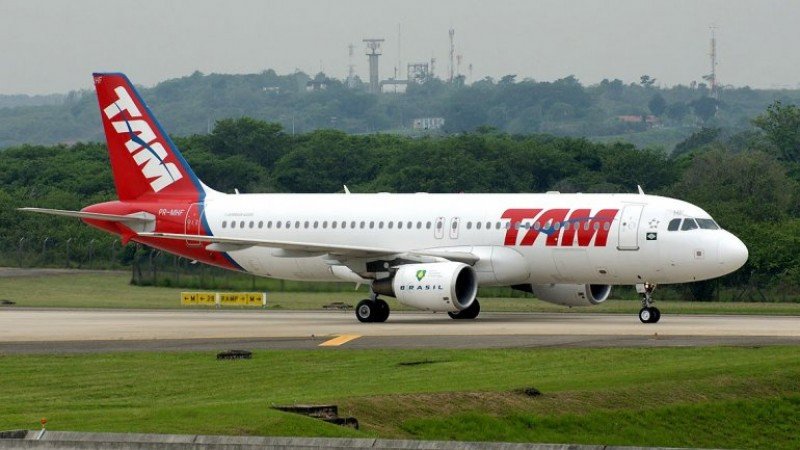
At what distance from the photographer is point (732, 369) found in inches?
1253

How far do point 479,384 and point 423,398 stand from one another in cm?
279

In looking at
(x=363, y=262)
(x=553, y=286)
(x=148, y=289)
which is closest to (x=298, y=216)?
(x=363, y=262)

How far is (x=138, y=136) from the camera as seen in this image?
57.3 meters

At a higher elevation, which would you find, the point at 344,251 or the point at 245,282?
the point at 344,251

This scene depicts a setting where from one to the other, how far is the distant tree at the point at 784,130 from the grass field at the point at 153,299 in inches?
3060

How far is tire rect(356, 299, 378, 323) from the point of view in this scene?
164 ft

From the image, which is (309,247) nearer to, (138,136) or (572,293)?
(572,293)

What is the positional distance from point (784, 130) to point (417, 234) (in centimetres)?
9568

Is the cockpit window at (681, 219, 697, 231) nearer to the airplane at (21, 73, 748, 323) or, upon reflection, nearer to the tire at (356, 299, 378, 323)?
the airplane at (21, 73, 748, 323)

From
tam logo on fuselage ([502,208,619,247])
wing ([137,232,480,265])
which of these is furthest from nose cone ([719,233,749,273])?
wing ([137,232,480,265])

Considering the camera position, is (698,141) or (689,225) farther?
(698,141)

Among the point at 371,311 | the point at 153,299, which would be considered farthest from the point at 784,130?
the point at 371,311

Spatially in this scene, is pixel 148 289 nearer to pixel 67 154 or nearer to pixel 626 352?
pixel 626 352

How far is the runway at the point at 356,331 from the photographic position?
38.8 metres
